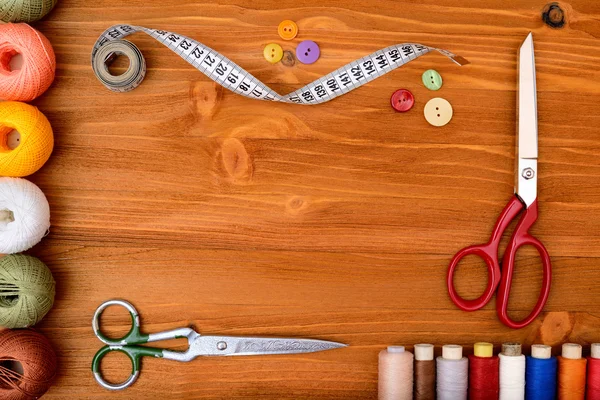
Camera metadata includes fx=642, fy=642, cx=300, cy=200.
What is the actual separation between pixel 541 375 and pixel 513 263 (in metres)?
0.22

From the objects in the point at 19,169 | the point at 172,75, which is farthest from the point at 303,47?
the point at 19,169

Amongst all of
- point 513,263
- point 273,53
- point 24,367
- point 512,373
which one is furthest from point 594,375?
point 24,367

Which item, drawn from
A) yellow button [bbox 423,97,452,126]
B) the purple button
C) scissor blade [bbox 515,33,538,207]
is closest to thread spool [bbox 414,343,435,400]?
scissor blade [bbox 515,33,538,207]

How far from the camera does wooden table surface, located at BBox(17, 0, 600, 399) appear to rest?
4.33 feet

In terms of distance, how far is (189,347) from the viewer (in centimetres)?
129

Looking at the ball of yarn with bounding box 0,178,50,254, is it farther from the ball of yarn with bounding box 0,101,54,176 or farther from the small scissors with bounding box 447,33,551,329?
the small scissors with bounding box 447,33,551,329

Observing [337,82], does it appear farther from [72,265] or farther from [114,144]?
[72,265]

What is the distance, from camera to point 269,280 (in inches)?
52.3

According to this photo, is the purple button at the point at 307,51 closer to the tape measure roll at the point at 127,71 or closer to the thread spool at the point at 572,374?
the tape measure roll at the point at 127,71

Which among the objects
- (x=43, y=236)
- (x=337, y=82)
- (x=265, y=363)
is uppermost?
(x=337, y=82)

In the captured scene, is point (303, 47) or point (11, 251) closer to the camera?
point (11, 251)

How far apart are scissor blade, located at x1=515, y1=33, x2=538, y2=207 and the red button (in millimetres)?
220

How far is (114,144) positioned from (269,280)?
0.43 meters

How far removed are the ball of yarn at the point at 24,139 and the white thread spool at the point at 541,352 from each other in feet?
3.42
